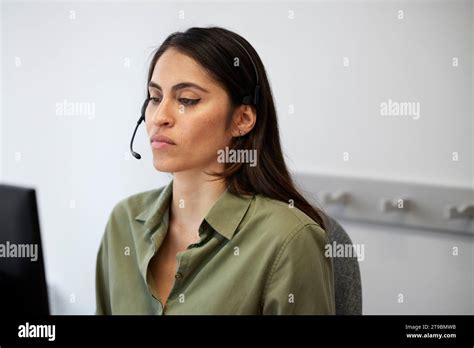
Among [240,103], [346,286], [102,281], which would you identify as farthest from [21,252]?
[346,286]

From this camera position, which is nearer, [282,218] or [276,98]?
[282,218]

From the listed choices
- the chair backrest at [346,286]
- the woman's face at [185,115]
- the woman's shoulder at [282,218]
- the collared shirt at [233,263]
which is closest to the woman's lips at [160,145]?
the woman's face at [185,115]

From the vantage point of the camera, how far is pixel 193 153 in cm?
119

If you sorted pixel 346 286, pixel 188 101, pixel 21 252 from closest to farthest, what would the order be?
pixel 21 252 < pixel 188 101 < pixel 346 286

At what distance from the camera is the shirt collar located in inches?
45.6

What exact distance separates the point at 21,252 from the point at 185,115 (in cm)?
39

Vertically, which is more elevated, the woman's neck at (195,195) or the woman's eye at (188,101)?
the woman's eye at (188,101)

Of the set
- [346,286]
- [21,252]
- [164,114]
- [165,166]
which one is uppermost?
[164,114]

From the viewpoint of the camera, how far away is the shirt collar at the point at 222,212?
116cm

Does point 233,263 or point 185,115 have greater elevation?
point 185,115

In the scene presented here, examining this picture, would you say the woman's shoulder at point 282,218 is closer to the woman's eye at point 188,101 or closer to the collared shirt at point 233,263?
the collared shirt at point 233,263

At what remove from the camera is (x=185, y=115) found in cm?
116

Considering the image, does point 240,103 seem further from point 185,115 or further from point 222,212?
point 222,212
